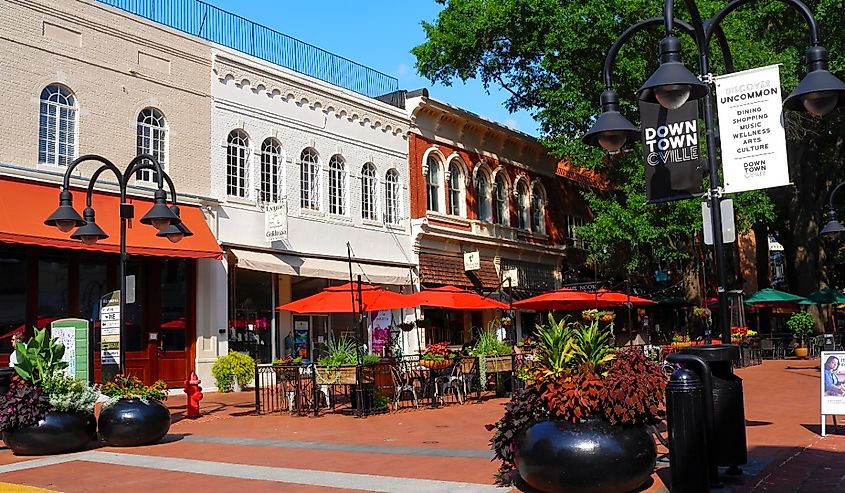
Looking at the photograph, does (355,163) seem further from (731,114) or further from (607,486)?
(607,486)

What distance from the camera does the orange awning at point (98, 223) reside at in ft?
52.8

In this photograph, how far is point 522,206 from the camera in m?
32.8

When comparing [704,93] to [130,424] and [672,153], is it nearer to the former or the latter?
[672,153]

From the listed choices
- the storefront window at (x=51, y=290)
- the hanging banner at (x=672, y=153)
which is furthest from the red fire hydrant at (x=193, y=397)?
the hanging banner at (x=672, y=153)

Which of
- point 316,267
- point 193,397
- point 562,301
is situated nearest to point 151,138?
point 316,267

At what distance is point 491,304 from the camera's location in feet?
64.0

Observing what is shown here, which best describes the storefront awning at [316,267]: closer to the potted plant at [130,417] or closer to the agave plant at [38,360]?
the potted plant at [130,417]

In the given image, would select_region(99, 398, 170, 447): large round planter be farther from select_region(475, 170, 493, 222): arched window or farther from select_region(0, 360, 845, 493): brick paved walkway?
select_region(475, 170, 493, 222): arched window

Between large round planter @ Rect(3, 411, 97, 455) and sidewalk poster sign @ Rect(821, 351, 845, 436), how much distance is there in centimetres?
1013

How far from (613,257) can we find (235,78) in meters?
14.8

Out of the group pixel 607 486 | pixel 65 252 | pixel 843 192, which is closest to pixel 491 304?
pixel 65 252

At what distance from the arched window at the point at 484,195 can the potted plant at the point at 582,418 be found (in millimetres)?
22838

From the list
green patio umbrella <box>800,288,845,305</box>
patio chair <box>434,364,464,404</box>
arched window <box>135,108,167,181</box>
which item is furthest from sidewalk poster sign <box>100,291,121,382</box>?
green patio umbrella <box>800,288,845,305</box>

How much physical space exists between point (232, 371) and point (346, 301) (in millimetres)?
3995
